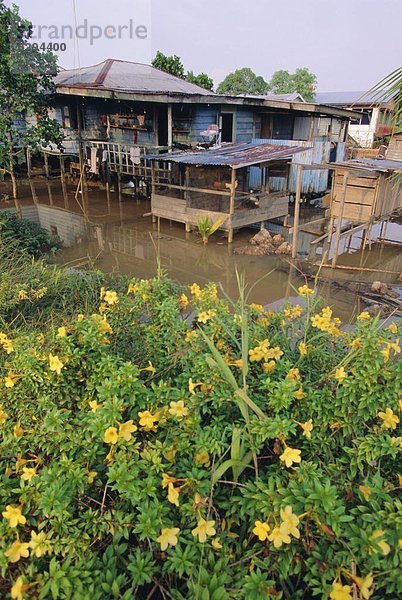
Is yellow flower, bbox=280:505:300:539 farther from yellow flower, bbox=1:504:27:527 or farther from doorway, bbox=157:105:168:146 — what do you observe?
doorway, bbox=157:105:168:146

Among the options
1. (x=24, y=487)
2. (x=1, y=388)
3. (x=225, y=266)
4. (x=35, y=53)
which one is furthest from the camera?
(x=35, y=53)

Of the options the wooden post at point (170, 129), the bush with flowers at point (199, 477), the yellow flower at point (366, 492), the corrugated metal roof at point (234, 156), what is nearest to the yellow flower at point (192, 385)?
the bush with flowers at point (199, 477)

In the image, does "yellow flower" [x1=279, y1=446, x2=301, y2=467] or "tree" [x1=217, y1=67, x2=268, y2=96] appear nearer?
"yellow flower" [x1=279, y1=446, x2=301, y2=467]

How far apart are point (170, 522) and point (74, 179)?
18.9 m

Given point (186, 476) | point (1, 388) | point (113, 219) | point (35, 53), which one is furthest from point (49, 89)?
point (186, 476)

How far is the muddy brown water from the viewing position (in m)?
8.05

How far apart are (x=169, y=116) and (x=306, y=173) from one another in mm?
5049

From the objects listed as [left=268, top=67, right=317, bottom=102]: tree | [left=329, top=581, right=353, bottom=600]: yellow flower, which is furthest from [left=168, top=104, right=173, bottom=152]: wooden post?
[left=268, top=67, right=317, bottom=102]: tree

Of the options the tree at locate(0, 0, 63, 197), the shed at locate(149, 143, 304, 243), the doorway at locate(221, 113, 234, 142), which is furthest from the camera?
the doorway at locate(221, 113, 234, 142)

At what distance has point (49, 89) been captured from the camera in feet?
42.2

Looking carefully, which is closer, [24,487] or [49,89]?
[24,487]

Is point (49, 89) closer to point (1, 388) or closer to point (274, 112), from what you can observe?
point (274, 112)

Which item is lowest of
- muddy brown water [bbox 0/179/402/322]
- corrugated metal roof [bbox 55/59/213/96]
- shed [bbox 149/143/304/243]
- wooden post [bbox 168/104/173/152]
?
muddy brown water [bbox 0/179/402/322]

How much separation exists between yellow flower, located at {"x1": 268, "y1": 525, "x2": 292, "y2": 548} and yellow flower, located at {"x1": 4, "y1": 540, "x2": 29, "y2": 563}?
0.87 metres
